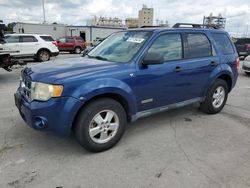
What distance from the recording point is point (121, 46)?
426 centimetres

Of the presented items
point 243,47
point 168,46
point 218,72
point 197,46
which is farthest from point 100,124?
point 243,47

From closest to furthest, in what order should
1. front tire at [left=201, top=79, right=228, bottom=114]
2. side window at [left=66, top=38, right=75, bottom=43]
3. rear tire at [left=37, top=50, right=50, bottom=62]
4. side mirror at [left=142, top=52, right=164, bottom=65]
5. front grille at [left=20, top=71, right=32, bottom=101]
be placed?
front grille at [left=20, top=71, right=32, bottom=101], side mirror at [left=142, top=52, right=164, bottom=65], front tire at [left=201, top=79, right=228, bottom=114], rear tire at [left=37, top=50, right=50, bottom=62], side window at [left=66, top=38, right=75, bottom=43]

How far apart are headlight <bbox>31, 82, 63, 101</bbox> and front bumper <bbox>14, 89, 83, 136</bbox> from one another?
6 cm

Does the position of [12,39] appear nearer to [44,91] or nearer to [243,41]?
[44,91]

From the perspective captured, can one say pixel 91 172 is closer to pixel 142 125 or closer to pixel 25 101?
pixel 25 101

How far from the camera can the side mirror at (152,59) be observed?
3.71 metres

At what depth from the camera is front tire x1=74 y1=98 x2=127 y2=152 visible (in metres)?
3.33

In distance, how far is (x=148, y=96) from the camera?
3.97 metres

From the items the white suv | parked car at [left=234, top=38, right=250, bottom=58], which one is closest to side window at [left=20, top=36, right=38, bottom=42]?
the white suv

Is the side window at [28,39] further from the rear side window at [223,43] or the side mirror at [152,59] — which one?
the side mirror at [152,59]

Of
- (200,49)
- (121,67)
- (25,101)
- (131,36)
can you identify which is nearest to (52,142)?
(25,101)

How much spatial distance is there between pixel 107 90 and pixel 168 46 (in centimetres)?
151

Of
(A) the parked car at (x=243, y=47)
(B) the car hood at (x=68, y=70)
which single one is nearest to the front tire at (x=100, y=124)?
(B) the car hood at (x=68, y=70)

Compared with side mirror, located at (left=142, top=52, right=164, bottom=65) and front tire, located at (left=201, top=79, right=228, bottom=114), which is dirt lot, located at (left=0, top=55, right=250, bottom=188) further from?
side mirror, located at (left=142, top=52, right=164, bottom=65)
